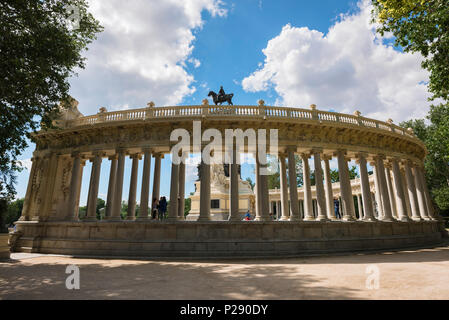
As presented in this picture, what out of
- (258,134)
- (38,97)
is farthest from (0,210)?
(258,134)

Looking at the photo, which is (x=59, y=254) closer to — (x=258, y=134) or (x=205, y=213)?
(x=205, y=213)

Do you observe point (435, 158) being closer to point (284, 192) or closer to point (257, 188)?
point (284, 192)

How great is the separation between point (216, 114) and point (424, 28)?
593 inches

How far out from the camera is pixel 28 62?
14.7 metres

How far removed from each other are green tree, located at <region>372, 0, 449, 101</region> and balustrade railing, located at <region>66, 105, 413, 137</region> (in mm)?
7051

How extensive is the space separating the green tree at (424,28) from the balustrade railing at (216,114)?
23.1ft

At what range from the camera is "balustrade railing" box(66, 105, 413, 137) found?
67.7ft

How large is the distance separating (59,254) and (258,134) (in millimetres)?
19584

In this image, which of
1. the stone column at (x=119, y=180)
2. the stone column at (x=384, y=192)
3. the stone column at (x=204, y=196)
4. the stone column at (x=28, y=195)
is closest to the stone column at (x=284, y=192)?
the stone column at (x=204, y=196)

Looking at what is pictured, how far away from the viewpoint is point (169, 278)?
429 inches

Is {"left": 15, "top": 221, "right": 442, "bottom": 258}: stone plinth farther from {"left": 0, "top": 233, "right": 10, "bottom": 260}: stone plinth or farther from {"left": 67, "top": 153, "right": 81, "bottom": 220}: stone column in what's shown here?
{"left": 0, "top": 233, "right": 10, "bottom": 260}: stone plinth

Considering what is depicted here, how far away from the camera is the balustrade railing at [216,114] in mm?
20625
